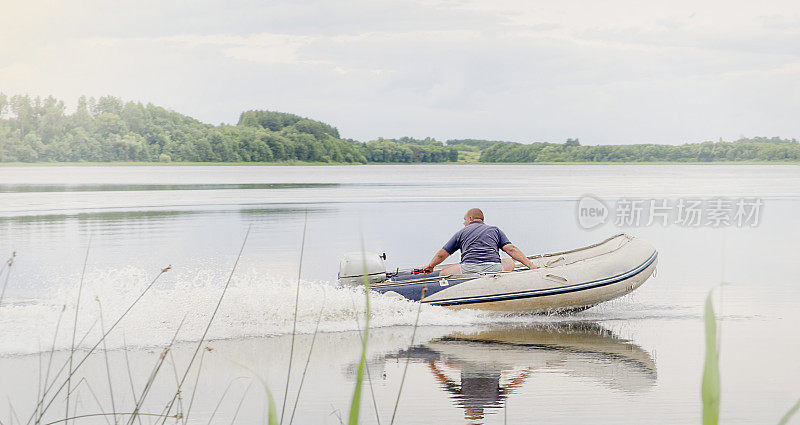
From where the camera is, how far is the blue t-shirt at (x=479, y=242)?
33.6 feet

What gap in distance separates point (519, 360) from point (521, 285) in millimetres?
2155

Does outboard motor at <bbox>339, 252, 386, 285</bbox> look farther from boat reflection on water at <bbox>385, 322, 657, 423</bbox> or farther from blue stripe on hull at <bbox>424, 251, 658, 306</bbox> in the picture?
boat reflection on water at <bbox>385, 322, 657, 423</bbox>

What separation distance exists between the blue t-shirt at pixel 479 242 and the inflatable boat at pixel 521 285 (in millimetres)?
255

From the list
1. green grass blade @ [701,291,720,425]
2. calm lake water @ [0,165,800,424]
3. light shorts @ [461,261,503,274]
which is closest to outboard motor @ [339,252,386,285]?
calm lake water @ [0,165,800,424]

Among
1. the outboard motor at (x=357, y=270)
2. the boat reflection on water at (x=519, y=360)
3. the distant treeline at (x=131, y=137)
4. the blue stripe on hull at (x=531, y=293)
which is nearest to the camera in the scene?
the boat reflection on water at (x=519, y=360)

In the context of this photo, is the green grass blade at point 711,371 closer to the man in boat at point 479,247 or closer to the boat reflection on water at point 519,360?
the boat reflection on water at point 519,360

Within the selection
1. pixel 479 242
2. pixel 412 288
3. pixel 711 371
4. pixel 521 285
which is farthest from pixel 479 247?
pixel 711 371

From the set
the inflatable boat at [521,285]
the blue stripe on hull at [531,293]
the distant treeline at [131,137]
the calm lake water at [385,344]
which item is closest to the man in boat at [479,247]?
the inflatable boat at [521,285]

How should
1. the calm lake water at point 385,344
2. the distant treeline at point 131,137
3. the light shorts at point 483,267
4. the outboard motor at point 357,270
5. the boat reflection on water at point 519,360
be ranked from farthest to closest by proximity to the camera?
the distant treeline at point 131,137, the outboard motor at point 357,270, the light shorts at point 483,267, the boat reflection on water at point 519,360, the calm lake water at point 385,344

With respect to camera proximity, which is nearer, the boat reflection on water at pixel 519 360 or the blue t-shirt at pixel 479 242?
the boat reflection on water at pixel 519 360

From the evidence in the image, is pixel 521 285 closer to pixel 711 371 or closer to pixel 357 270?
pixel 357 270

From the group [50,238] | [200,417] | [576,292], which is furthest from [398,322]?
[50,238]

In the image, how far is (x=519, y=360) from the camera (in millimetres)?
8094

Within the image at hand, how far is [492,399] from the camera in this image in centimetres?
660
